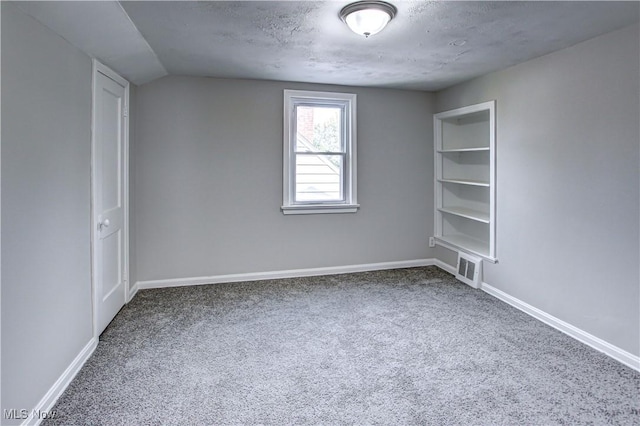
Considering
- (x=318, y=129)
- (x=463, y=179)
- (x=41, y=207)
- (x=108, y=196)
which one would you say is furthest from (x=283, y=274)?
(x=41, y=207)

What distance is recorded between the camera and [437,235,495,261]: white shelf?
4.01 meters

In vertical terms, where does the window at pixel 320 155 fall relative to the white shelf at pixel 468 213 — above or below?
above

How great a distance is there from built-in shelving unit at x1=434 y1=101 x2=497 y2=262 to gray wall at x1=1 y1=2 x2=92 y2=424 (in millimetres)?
3560

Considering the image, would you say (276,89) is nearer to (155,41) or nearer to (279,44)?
(279,44)

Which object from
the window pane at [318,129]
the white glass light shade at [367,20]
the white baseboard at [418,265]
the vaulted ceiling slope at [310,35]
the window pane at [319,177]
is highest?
the vaulted ceiling slope at [310,35]

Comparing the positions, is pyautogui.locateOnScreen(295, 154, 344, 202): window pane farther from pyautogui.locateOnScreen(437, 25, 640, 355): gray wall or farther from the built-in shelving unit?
pyautogui.locateOnScreen(437, 25, 640, 355): gray wall

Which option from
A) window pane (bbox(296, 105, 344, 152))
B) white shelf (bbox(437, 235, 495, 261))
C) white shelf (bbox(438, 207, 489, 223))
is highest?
window pane (bbox(296, 105, 344, 152))

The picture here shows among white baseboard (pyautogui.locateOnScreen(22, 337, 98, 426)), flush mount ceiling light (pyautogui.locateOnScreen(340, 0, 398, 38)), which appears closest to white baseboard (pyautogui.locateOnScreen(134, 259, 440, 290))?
white baseboard (pyautogui.locateOnScreen(22, 337, 98, 426))

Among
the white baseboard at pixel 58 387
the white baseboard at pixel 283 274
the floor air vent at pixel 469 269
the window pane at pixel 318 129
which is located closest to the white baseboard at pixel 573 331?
the floor air vent at pixel 469 269

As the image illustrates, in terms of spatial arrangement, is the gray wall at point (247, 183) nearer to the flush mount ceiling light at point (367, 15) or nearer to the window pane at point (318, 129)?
the window pane at point (318, 129)

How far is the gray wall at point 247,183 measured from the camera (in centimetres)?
396

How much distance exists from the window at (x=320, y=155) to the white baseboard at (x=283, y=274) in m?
0.70

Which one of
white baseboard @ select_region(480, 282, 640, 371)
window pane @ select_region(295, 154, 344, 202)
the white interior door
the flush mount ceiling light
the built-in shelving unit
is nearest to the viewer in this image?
the flush mount ceiling light

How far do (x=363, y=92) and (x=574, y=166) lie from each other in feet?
7.89
